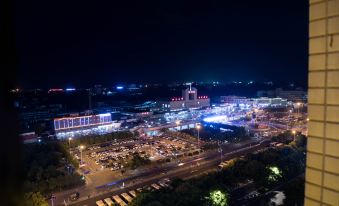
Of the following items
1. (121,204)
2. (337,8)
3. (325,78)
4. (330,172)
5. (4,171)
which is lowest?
(121,204)

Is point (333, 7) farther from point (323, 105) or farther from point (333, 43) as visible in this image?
point (323, 105)

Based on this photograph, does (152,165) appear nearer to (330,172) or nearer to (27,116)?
(330,172)

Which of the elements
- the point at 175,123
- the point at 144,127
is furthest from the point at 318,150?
the point at 175,123

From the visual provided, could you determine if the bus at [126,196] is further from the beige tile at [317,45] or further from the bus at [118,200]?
the beige tile at [317,45]

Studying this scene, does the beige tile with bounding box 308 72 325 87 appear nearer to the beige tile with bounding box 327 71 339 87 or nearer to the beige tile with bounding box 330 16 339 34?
the beige tile with bounding box 327 71 339 87

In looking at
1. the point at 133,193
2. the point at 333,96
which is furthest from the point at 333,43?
the point at 133,193

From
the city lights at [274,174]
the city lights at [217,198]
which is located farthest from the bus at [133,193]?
the city lights at [274,174]
